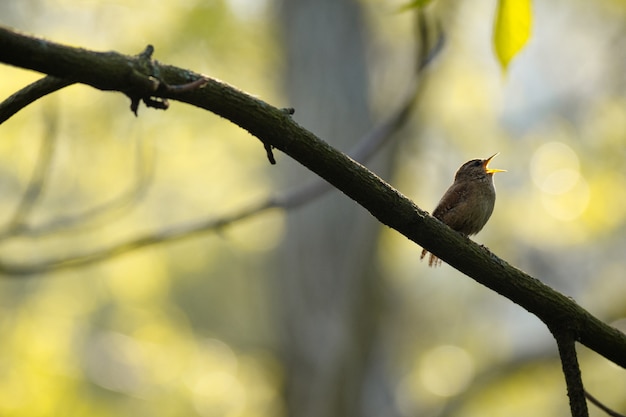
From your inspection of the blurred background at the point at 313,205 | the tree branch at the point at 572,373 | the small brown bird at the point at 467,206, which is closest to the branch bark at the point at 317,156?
the tree branch at the point at 572,373

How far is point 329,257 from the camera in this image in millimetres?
8531

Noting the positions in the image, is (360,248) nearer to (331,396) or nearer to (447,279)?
(331,396)

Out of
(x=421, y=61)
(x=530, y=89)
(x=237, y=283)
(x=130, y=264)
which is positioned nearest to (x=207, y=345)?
(x=130, y=264)

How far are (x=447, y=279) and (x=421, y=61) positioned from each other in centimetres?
933

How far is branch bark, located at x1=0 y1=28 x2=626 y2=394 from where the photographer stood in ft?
4.79

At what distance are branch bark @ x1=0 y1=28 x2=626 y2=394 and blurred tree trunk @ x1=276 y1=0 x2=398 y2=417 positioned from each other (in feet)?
19.7

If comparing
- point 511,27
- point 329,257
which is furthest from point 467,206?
point 329,257

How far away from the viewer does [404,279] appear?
12.0 meters

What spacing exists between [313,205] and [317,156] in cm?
682

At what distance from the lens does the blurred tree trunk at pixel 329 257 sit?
326 inches

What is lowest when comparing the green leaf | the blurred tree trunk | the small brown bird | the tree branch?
the tree branch

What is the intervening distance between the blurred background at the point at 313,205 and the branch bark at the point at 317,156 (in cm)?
531

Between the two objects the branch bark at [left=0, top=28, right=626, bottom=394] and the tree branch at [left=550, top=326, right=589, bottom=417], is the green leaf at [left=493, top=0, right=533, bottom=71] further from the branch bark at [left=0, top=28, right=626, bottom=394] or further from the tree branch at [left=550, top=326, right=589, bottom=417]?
the tree branch at [left=550, top=326, right=589, bottom=417]

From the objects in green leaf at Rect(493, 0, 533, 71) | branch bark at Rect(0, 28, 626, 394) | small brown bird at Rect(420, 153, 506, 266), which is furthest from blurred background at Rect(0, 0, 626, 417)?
green leaf at Rect(493, 0, 533, 71)
